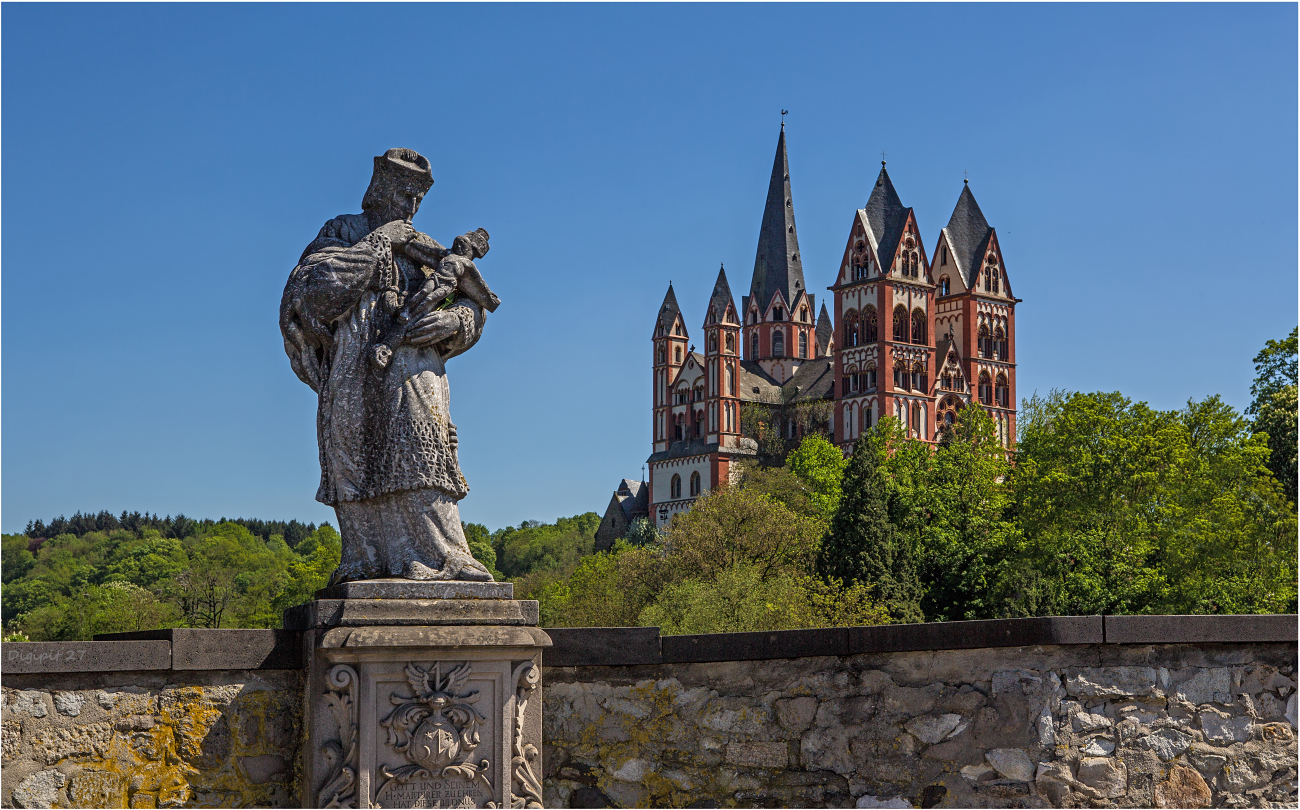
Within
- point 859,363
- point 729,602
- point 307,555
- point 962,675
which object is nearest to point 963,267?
point 859,363

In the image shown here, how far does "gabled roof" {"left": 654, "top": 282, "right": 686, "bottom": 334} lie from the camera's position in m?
114

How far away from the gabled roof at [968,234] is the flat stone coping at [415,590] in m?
96.1

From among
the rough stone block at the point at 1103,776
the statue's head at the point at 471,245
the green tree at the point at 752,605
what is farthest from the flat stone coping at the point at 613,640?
the green tree at the point at 752,605

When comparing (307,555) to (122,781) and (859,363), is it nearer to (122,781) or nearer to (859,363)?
(859,363)

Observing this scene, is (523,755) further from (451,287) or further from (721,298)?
(721,298)

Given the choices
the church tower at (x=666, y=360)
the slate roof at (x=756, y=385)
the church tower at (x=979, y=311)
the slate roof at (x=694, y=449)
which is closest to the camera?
the church tower at (x=979, y=311)

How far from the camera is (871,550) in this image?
4847 cm

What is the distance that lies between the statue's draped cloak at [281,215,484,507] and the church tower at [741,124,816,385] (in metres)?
106

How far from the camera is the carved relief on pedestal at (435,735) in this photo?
5529mm

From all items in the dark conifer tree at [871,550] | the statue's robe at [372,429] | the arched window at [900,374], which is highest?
the arched window at [900,374]

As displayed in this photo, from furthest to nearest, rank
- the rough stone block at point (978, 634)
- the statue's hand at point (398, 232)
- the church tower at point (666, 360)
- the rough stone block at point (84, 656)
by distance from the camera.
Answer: the church tower at point (666, 360), the rough stone block at point (978, 634), the statue's hand at point (398, 232), the rough stone block at point (84, 656)

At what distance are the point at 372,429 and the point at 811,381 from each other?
335 ft

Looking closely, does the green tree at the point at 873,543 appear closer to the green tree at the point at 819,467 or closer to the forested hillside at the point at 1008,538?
the forested hillside at the point at 1008,538

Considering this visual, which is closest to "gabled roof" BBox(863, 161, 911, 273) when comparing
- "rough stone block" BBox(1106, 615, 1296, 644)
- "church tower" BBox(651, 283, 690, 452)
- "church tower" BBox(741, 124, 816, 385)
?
"church tower" BBox(741, 124, 816, 385)
